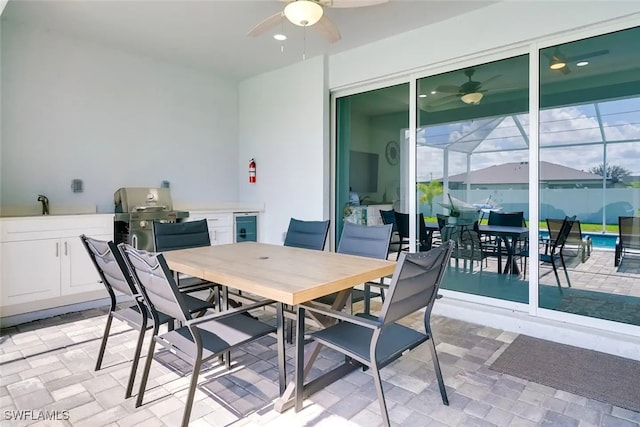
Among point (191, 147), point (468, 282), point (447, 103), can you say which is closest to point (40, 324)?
point (191, 147)

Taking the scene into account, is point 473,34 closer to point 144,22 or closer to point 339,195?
point 339,195

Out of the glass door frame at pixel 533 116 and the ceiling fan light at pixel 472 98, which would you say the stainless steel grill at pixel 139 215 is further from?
the ceiling fan light at pixel 472 98

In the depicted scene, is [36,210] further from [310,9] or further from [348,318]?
[348,318]

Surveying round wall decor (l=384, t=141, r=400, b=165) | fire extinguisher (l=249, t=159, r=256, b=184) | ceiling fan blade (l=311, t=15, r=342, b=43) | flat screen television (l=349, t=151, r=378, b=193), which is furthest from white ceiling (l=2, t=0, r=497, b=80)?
fire extinguisher (l=249, t=159, r=256, b=184)

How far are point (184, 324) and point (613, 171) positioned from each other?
3.18 meters

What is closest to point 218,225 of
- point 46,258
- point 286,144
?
point 286,144

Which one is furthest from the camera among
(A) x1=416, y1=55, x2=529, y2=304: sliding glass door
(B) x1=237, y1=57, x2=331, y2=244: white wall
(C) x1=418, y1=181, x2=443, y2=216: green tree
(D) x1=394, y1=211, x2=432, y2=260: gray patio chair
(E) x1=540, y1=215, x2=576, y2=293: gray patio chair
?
(B) x1=237, y1=57, x2=331, y2=244: white wall

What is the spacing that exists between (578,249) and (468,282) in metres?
0.98

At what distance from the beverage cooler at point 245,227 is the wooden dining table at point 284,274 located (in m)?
2.25

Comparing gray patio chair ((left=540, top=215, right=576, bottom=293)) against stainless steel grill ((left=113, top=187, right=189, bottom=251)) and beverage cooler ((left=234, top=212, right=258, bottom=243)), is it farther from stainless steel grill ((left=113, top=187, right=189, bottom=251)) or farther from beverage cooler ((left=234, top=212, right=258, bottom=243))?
stainless steel grill ((left=113, top=187, right=189, bottom=251))

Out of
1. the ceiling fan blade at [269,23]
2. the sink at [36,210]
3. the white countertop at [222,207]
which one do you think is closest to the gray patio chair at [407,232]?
the white countertop at [222,207]

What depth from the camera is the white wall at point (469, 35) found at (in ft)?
9.31

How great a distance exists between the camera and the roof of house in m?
2.97

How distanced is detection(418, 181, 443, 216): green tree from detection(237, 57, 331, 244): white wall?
1.21 m
